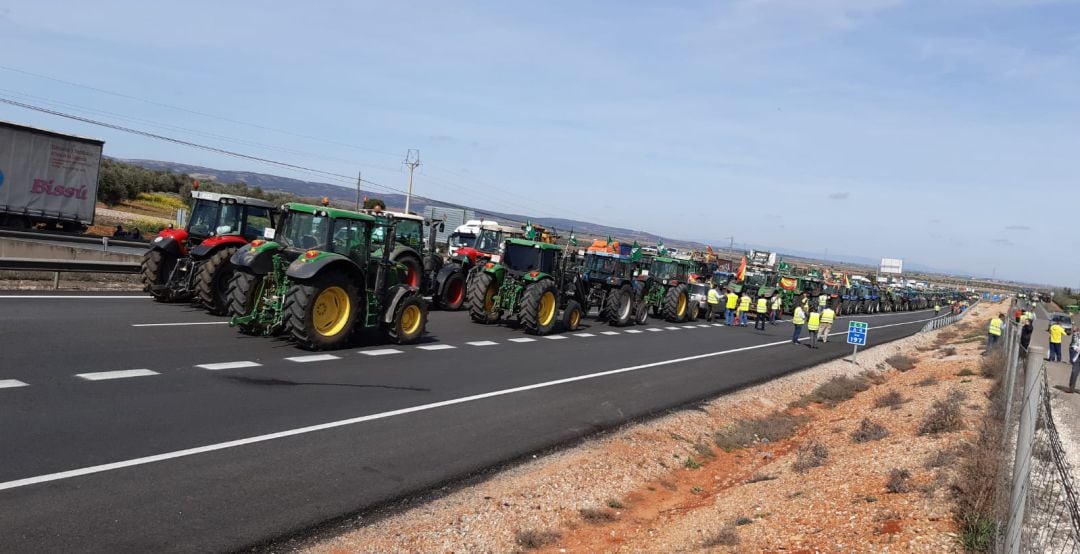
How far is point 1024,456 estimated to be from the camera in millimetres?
4723

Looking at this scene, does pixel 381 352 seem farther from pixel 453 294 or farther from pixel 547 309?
pixel 453 294

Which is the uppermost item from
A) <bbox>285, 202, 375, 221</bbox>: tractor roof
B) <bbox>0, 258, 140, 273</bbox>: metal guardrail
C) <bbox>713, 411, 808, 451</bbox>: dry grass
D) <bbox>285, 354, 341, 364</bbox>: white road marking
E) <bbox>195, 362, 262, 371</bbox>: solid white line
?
<bbox>285, 202, 375, 221</bbox>: tractor roof

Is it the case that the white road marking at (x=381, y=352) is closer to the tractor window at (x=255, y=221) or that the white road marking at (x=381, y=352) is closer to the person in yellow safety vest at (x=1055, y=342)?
the tractor window at (x=255, y=221)

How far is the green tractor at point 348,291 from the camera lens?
12211 millimetres

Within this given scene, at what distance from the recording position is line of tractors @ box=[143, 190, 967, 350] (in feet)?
41.7

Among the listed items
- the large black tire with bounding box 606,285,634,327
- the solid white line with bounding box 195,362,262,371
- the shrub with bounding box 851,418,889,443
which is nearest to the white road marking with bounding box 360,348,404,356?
the solid white line with bounding box 195,362,262,371

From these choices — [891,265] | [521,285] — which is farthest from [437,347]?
[891,265]

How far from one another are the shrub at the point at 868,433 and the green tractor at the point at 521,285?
8.58m

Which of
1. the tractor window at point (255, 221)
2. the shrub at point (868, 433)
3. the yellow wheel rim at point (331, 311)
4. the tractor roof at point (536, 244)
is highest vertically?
the tractor roof at point (536, 244)

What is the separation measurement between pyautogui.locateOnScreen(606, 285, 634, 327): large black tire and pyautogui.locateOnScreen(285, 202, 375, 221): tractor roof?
1097 centimetres

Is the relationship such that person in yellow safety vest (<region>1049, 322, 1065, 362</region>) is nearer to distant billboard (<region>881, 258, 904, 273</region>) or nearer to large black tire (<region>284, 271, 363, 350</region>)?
large black tire (<region>284, 271, 363, 350</region>)

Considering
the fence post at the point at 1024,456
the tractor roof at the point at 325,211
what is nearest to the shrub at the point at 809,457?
the fence post at the point at 1024,456

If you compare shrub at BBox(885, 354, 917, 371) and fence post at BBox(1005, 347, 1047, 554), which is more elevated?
fence post at BBox(1005, 347, 1047, 554)

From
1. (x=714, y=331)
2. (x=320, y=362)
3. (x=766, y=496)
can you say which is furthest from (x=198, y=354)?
(x=714, y=331)
